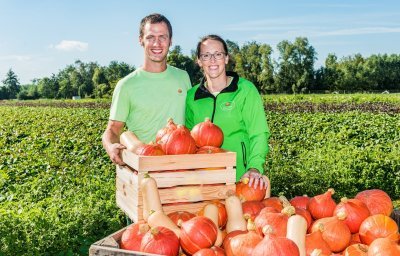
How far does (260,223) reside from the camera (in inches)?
99.3

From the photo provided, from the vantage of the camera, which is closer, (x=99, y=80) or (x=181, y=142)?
(x=181, y=142)

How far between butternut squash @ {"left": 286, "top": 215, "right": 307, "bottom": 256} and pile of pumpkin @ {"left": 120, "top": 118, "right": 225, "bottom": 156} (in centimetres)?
87

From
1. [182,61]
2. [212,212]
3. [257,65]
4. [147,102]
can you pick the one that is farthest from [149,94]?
[257,65]

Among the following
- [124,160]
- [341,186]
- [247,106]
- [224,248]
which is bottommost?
[341,186]

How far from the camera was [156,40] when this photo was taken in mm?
3602

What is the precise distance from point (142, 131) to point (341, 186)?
586cm

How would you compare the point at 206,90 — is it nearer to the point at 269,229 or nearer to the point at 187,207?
the point at 187,207

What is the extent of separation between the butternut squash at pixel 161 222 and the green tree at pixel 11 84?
13399cm

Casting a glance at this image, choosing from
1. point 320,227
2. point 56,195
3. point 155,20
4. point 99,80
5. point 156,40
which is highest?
point 99,80

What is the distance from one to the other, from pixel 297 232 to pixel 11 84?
140 m

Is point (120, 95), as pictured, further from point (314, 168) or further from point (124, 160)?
point (314, 168)

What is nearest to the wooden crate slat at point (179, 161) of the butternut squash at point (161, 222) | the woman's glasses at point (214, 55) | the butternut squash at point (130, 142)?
the butternut squash at point (130, 142)

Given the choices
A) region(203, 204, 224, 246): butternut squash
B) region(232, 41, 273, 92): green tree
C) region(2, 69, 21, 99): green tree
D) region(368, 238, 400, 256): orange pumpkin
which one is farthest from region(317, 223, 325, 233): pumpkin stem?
region(2, 69, 21, 99): green tree

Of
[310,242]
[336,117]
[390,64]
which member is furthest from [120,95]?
[390,64]
